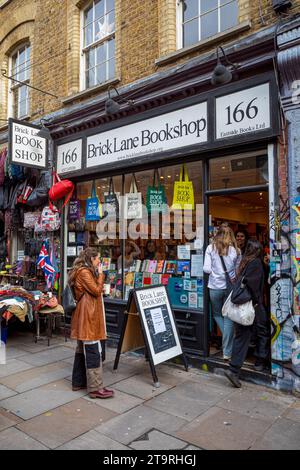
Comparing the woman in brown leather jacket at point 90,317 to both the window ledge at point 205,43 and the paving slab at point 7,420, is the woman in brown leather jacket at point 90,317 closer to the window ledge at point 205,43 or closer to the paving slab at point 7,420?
the paving slab at point 7,420

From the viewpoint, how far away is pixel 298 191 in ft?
15.7

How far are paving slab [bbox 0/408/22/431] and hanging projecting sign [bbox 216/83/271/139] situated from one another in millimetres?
4621

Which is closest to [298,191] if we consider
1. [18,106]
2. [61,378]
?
[61,378]

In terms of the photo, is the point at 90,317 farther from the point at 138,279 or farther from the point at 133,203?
the point at 133,203

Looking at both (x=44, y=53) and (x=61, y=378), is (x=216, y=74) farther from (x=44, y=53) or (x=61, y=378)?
(x=44, y=53)

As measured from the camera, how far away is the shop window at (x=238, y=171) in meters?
5.42

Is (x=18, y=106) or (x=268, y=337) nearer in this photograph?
(x=268, y=337)

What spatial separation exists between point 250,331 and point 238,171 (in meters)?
2.42

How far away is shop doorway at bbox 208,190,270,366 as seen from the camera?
6.16 meters

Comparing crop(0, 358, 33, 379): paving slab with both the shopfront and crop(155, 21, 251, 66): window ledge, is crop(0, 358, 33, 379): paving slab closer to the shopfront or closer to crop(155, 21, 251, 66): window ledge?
the shopfront

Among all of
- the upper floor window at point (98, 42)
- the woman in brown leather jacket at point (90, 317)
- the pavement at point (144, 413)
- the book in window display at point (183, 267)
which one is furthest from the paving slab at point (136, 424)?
the upper floor window at point (98, 42)

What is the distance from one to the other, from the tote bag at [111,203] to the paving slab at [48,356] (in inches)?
111

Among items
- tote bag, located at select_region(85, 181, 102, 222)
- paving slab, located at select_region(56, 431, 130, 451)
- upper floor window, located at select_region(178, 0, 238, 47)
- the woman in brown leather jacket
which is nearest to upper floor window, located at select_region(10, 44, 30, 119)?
tote bag, located at select_region(85, 181, 102, 222)
